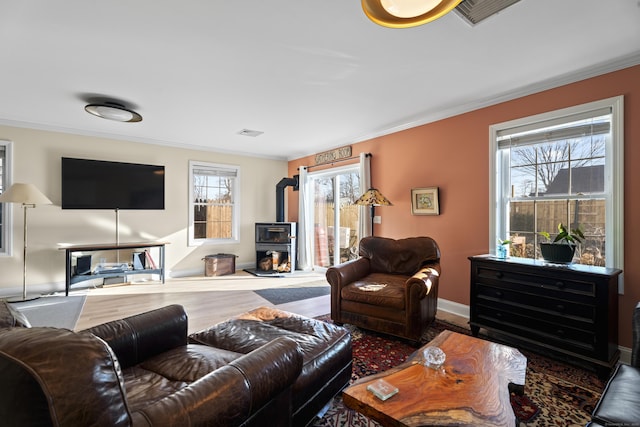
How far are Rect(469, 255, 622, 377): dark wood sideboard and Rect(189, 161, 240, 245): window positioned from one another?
4.74 metres

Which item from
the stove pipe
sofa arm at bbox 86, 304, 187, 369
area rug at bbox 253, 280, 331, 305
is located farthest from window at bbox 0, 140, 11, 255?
sofa arm at bbox 86, 304, 187, 369

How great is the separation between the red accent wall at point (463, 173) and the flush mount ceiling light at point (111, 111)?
328 cm

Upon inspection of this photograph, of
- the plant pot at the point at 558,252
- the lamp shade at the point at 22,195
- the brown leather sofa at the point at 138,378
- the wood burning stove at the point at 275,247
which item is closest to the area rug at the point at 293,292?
the wood burning stove at the point at 275,247

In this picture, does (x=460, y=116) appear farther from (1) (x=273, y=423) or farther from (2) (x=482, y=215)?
(1) (x=273, y=423)

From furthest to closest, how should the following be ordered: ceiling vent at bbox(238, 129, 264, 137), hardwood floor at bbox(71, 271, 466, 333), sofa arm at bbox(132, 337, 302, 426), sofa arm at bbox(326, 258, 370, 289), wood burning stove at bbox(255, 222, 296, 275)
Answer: wood burning stove at bbox(255, 222, 296, 275)
ceiling vent at bbox(238, 129, 264, 137)
hardwood floor at bbox(71, 271, 466, 333)
sofa arm at bbox(326, 258, 370, 289)
sofa arm at bbox(132, 337, 302, 426)

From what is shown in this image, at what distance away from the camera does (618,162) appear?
2.47m

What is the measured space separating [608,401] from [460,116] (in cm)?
303

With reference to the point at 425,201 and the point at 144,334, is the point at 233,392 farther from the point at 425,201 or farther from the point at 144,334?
the point at 425,201

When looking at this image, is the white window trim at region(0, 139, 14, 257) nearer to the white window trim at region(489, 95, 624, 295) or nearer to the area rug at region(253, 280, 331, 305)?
the area rug at region(253, 280, 331, 305)

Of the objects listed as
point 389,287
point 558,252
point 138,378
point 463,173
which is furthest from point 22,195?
point 558,252

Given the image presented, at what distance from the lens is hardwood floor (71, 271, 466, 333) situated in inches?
137

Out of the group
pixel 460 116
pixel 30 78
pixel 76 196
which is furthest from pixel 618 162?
pixel 76 196

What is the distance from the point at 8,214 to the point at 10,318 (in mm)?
4546

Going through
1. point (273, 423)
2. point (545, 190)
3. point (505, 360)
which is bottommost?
point (273, 423)
